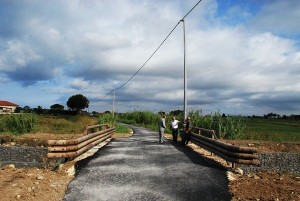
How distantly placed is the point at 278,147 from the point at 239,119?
4.23 metres

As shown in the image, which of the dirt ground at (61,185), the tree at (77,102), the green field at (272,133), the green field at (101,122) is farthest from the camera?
the tree at (77,102)

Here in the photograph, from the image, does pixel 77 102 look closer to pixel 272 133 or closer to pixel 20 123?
pixel 272 133

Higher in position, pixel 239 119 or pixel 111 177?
pixel 239 119

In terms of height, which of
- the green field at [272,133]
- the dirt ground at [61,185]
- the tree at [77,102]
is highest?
the tree at [77,102]

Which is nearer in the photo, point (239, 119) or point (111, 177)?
A: point (111, 177)

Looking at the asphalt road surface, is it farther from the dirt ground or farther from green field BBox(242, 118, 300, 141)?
green field BBox(242, 118, 300, 141)

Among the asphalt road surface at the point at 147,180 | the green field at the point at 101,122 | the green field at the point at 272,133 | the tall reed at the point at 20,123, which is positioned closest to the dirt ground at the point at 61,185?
the asphalt road surface at the point at 147,180

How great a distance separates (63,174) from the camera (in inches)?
429

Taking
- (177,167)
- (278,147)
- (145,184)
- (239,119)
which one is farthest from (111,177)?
(239,119)

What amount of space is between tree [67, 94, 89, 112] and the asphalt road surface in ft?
375

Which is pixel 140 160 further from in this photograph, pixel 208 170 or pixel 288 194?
pixel 288 194

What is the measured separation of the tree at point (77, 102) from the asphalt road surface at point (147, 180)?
11420cm

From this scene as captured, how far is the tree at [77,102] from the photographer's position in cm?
12631

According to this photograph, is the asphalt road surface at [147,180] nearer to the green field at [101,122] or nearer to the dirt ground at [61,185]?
the dirt ground at [61,185]
